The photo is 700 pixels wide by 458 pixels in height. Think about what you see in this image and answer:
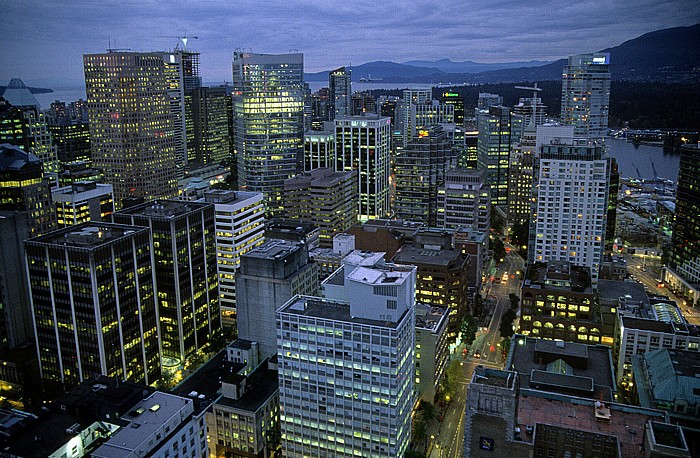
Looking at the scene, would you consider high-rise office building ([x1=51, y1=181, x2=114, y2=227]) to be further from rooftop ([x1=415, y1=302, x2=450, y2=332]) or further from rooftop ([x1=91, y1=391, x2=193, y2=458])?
rooftop ([x1=415, y1=302, x2=450, y2=332])

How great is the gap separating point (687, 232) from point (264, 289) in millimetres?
124254

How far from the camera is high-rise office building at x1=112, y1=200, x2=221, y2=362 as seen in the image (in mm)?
124125

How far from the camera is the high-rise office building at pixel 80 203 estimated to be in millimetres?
158375

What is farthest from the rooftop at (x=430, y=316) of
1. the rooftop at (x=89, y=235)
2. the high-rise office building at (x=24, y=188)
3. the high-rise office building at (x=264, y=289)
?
the high-rise office building at (x=24, y=188)

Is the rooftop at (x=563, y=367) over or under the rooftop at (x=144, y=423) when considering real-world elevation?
under

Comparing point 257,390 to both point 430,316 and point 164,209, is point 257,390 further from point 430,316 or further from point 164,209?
point 164,209

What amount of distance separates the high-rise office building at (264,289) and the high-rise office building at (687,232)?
110826 mm

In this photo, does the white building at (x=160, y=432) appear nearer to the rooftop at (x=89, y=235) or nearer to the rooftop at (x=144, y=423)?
the rooftop at (x=144, y=423)

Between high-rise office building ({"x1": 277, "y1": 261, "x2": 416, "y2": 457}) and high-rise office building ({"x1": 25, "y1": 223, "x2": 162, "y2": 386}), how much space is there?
35715 mm

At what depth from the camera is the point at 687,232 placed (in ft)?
545

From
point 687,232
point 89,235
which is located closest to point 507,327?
point 687,232

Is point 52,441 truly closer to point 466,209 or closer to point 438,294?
point 438,294

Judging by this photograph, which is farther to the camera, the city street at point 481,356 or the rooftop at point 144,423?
the city street at point 481,356

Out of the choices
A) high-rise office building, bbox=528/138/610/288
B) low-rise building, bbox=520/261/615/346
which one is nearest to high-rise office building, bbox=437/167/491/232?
high-rise office building, bbox=528/138/610/288
